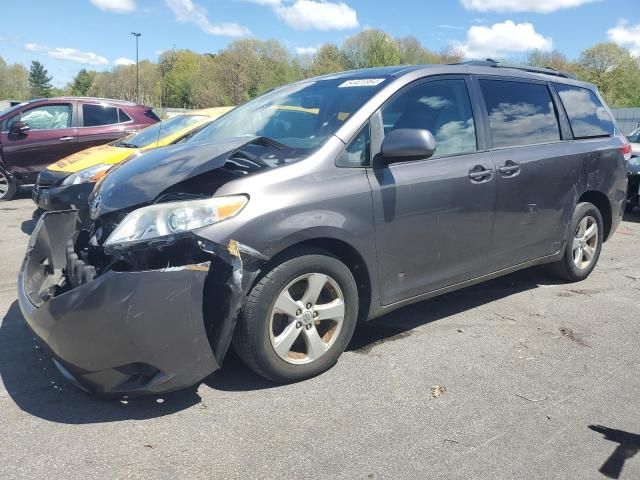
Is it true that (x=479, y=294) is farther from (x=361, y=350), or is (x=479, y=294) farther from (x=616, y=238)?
(x=616, y=238)

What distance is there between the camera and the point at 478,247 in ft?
13.3

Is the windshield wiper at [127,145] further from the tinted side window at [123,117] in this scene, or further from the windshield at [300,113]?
the windshield at [300,113]

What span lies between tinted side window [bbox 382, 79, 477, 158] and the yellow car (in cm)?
261

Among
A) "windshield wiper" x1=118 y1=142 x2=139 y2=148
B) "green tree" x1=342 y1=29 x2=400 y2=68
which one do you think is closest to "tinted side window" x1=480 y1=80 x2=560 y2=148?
"windshield wiper" x1=118 y1=142 x2=139 y2=148

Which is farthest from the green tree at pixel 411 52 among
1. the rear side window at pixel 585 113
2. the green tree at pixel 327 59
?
the rear side window at pixel 585 113

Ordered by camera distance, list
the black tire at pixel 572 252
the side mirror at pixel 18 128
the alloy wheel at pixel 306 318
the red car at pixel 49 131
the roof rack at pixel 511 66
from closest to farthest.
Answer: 1. the alloy wheel at pixel 306 318
2. the roof rack at pixel 511 66
3. the black tire at pixel 572 252
4. the side mirror at pixel 18 128
5. the red car at pixel 49 131

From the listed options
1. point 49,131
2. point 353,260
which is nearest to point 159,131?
point 49,131

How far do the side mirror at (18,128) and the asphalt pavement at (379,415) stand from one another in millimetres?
6557

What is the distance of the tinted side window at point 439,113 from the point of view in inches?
144

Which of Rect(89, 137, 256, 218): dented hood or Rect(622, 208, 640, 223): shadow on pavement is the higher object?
Rect(89, 137, 256, 218): dented hood

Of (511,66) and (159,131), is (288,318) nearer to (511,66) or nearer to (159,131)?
(511,66)

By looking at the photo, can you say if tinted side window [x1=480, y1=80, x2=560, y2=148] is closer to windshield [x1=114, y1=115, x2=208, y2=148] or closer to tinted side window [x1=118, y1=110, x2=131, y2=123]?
windshield [x1=114, y1=115, x2=208, y2=148]

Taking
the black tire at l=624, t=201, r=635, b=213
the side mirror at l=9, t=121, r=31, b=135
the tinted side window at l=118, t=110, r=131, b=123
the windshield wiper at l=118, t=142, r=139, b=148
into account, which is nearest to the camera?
the windshield wiper at l=118, t=142, r=139, b=148

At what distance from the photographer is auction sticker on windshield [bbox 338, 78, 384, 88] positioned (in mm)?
3723
